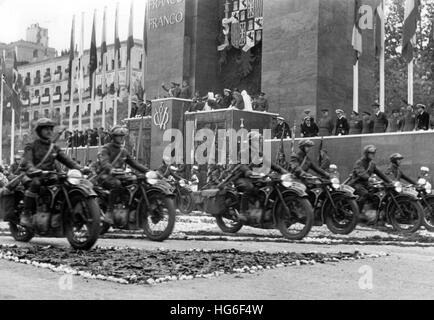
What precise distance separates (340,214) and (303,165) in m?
1.21

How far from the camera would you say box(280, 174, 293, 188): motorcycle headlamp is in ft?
41.5

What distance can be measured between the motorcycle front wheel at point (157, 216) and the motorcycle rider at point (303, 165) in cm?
295

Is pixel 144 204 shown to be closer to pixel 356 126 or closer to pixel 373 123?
pixel 356 126

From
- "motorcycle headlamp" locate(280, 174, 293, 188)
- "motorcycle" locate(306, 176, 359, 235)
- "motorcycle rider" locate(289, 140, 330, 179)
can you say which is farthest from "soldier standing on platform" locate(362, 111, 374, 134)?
"motorcycle headlamp" locate(280, 174, 293, 188)

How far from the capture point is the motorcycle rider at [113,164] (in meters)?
12.3

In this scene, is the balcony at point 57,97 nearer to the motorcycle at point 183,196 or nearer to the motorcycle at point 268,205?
the motorcycle at point 183,196

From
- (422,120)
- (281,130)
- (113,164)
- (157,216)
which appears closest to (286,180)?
(157,216)

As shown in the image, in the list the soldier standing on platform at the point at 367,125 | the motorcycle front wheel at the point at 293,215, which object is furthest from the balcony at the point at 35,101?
the motorcycle front wheel at the point at 293,215

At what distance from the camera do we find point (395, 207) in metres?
14.7

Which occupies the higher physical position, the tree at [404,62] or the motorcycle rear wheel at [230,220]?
the tree at [404,62]

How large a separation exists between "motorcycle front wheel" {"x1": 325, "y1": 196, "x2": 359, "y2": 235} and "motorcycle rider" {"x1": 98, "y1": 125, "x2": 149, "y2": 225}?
3.72 m

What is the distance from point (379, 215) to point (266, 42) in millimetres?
17270
